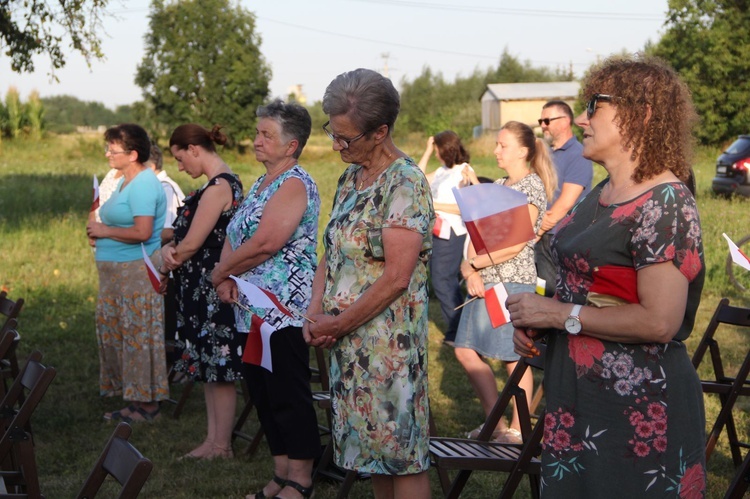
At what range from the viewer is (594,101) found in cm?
274

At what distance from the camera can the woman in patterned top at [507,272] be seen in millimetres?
5445

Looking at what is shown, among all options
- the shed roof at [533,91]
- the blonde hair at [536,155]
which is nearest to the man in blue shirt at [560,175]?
the blonde hair at [536,155]

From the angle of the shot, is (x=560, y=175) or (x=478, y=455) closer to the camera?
(x=478, y=455)

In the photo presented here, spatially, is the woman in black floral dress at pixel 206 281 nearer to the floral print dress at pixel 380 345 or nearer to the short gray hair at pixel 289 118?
the short gray hair at pixel 289 118

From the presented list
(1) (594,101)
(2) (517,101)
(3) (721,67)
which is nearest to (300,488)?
(1) (594,101)

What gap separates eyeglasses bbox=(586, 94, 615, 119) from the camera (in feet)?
8.85

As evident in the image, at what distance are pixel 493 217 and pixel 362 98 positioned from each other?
2.09 ft

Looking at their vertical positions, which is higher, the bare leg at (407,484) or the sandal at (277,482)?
the bare leg at (407,484)

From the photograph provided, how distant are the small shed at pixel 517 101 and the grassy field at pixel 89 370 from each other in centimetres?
5049

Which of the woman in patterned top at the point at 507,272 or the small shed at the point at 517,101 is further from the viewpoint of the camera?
the small shed at the point at 517,101

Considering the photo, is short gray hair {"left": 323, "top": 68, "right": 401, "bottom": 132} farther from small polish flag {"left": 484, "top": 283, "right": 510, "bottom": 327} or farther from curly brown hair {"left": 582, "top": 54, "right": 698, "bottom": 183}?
curly brown hair {"left": 582, "top": 54, "right": 698, "bottom": 183}

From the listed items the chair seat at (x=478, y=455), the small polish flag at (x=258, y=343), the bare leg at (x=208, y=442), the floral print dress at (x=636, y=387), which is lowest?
the bare leg at (x=208, y=442)

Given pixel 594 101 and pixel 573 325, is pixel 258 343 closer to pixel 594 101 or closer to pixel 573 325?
pixel 573 325

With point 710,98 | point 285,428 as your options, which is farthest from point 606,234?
point 710,98
